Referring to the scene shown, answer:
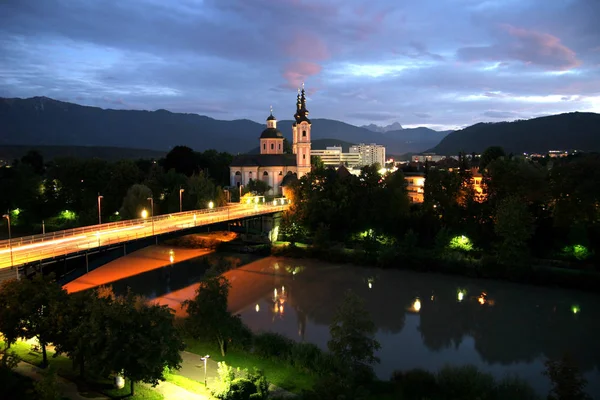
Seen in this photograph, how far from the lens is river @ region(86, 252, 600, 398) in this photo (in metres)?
23.9

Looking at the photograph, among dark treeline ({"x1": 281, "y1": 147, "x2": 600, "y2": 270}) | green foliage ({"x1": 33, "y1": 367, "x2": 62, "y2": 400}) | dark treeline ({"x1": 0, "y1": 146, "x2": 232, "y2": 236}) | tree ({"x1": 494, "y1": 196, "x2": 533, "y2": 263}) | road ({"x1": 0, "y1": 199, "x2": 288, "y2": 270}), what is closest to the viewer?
green foliage ({"x1": 33, "y1": 367, "x2": 62, "y2": 400})

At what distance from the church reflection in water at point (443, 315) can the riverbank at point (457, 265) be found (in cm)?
94

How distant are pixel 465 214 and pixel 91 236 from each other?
1288 inches

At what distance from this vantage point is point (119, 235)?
3177cm

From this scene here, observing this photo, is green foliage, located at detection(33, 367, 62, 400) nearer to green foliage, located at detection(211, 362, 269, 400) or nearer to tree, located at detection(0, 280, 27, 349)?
tree, located at detection(0, 280, 27, 349)

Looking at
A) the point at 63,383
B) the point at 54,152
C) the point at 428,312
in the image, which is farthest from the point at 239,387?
the point at 54,152

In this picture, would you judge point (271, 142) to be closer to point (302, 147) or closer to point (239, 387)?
point (302, 147)

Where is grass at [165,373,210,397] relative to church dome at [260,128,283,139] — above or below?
below

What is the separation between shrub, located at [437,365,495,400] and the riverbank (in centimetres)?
1983

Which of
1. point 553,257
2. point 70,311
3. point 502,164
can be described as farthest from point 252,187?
point 70,311

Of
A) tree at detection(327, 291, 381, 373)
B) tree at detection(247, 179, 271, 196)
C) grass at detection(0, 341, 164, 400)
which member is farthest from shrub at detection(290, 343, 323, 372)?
tree at detection(247, 179, 271, 196)

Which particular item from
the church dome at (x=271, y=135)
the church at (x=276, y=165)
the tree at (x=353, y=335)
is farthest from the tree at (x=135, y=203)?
the church dome at (x=271, y=135)

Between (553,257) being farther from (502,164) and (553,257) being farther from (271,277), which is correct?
(271,277)

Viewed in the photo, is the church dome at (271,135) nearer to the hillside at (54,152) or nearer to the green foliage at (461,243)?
the green foliage at (461,243)
